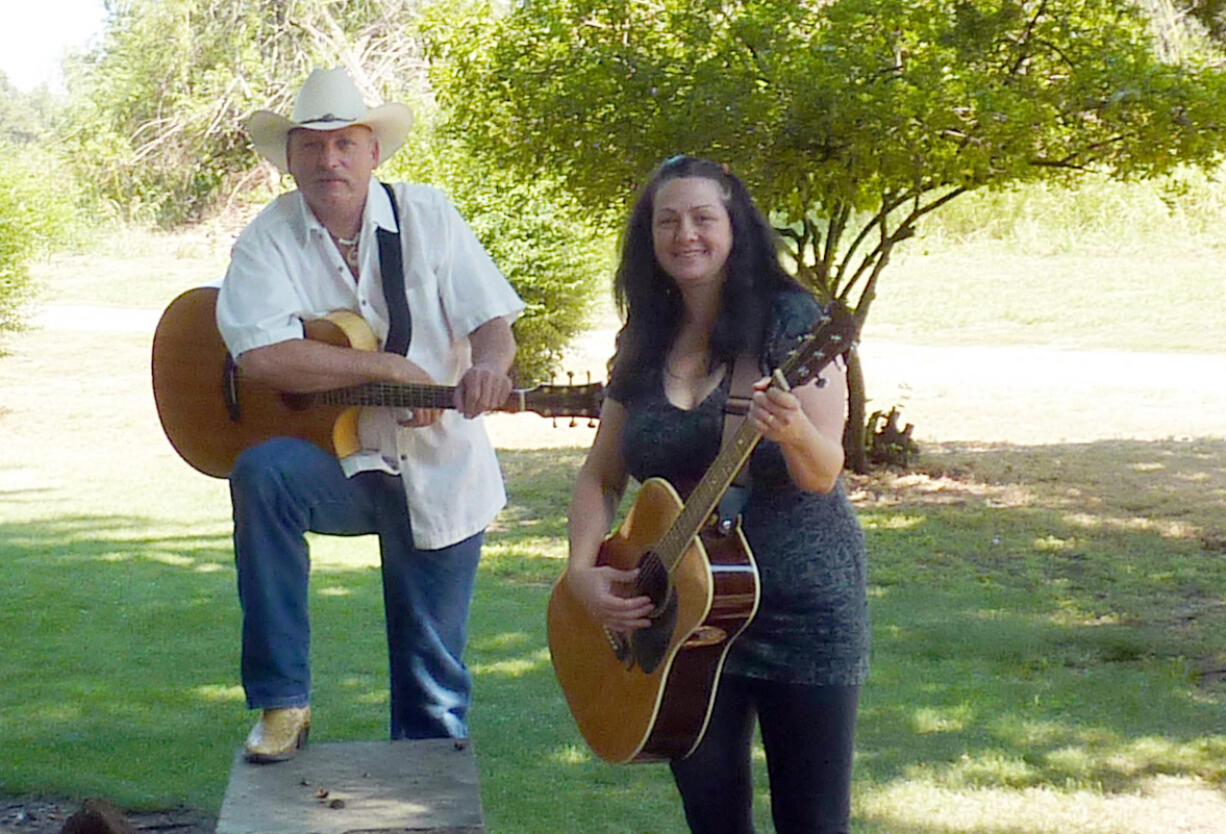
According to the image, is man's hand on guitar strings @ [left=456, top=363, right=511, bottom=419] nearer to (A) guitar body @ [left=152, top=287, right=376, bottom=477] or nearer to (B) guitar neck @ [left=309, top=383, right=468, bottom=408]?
(B) guitar neck @ [left=309, top=383, right=468, bottom=408]

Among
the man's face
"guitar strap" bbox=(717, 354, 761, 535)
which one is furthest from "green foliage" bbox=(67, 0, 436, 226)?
"guitar strap" bbox=(717, 354, 761, 535)

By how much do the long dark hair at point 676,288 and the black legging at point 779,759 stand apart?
65 cm

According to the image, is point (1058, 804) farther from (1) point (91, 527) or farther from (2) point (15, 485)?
(2) point (15, 485)

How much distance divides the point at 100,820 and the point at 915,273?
72.9ft

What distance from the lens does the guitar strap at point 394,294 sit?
393 cm

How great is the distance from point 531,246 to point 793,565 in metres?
13.6

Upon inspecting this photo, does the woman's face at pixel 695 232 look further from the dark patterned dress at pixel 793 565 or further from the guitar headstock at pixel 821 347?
the guitar headstock at pixel 821 347

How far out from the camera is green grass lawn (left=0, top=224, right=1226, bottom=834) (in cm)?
517

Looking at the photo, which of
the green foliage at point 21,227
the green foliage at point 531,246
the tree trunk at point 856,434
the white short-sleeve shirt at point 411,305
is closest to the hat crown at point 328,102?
the white short-sleeve shirt at point 411,305

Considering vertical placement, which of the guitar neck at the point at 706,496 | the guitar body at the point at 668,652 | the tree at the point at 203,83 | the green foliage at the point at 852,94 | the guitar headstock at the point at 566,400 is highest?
the tree at the point at 203,83

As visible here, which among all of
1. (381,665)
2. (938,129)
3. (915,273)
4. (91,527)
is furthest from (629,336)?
(915,273)

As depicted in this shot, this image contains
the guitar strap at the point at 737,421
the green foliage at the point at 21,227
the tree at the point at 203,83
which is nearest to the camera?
the guitar strap at the point at 737,421

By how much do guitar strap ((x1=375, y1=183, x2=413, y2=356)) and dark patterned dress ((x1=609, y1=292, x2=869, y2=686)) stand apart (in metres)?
0.91

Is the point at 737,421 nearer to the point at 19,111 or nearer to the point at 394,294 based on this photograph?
the point at 394,294
